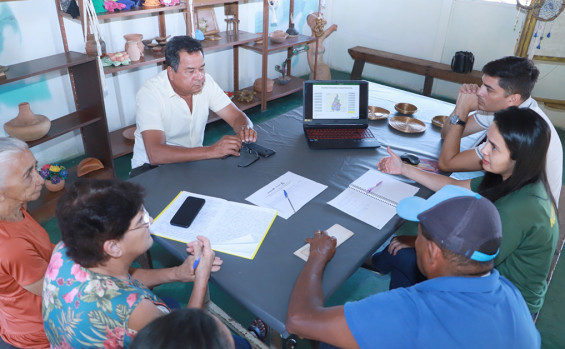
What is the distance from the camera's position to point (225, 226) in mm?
1502

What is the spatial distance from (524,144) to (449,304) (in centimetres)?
79

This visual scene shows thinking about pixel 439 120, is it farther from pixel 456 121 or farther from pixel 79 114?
pixel 79 114

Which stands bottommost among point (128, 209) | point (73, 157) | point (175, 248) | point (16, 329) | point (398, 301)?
point (73, 157)

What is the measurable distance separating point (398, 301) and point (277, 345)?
73 cm

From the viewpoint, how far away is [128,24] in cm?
344

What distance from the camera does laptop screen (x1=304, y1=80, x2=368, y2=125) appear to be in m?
2.27

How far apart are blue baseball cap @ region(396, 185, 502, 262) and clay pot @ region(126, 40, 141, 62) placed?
285 cm

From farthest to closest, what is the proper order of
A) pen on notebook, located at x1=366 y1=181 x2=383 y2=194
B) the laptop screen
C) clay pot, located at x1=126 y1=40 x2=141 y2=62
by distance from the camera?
clay pot, located at x1=126 y1=40 x2=141 y2=62 < the laptop screen < pen on notebook, located at x1=366 y1=181 x2=383 y2=194

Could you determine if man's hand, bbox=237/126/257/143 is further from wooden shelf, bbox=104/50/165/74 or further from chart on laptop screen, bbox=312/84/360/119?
wooden shelf, bbox=104/50/165/74

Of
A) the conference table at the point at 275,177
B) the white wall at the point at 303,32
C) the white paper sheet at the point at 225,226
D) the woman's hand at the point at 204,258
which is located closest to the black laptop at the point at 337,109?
the conference table at the point at 275,177

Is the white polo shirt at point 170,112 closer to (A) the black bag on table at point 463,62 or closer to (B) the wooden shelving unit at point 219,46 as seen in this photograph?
(B) the wooden shelving unit at point 219,46

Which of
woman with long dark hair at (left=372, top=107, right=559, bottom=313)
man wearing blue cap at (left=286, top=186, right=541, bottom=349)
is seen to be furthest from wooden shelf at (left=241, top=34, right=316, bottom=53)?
man wearing blue cap at (left=286, top=186, right=541, bottom=349)

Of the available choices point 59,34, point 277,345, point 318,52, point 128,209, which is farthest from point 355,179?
point 318,52

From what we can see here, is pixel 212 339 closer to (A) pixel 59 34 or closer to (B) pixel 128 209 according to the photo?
(B) pixel 128 209
